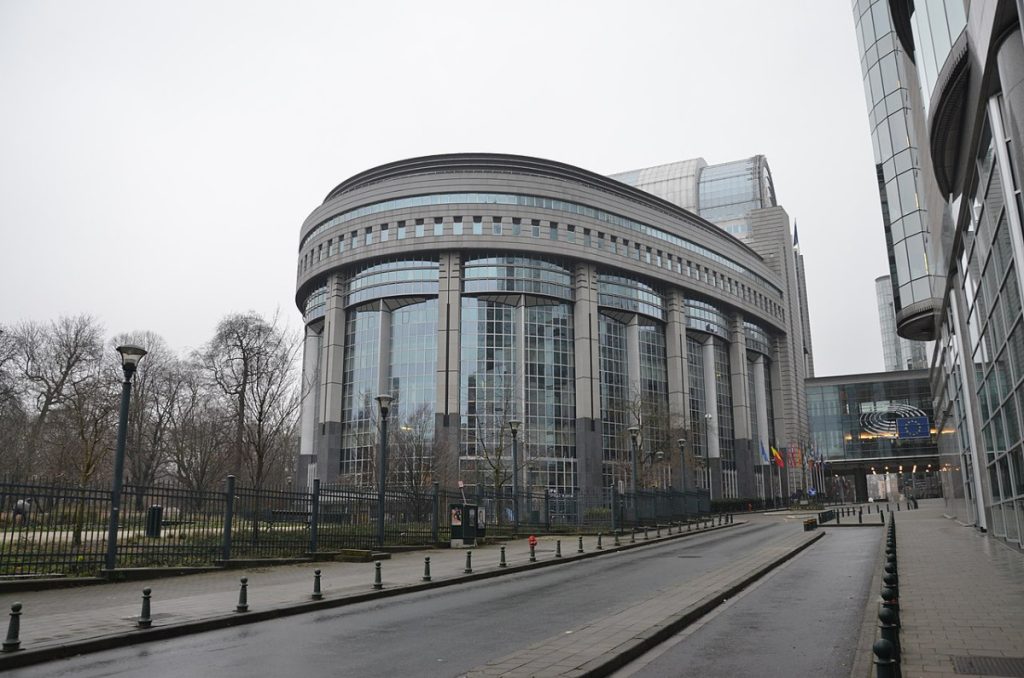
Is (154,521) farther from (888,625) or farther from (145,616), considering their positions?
(888,625)

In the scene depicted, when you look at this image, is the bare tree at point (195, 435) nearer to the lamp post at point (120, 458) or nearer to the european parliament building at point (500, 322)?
the european parliament building at point (500, 322)

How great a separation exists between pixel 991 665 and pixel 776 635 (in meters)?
3.04

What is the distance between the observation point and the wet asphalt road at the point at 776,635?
813cm

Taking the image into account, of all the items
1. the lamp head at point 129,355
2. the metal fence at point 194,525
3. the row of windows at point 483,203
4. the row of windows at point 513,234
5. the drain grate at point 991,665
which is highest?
the row of windows at point 483,203

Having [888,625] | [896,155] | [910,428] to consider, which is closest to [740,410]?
[910,428]

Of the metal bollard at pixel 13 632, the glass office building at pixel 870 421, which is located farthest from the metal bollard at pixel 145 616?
the glass office building at pixel 870 421

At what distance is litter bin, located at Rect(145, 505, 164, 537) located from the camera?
62.6 feet

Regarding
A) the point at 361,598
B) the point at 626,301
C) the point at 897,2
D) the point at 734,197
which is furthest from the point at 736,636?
the point at 734,197

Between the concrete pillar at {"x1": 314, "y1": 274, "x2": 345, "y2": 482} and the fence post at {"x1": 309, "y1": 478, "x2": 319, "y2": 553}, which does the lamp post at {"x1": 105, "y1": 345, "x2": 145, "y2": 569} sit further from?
the concrete pillar at {"x1": 314, "y1": 274, "x2": 345, "y2": 482}

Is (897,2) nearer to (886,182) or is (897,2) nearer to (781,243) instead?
(886,182)

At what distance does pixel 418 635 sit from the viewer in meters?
10.4

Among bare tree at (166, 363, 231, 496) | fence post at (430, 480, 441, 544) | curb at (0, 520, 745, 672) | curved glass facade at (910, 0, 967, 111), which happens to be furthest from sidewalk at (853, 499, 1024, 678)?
bare tree at (166, 363, 231, 496)

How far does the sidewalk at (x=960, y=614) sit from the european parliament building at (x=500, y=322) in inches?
1840

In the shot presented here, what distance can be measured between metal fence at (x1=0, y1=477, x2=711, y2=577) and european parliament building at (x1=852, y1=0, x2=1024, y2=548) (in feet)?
62.0
